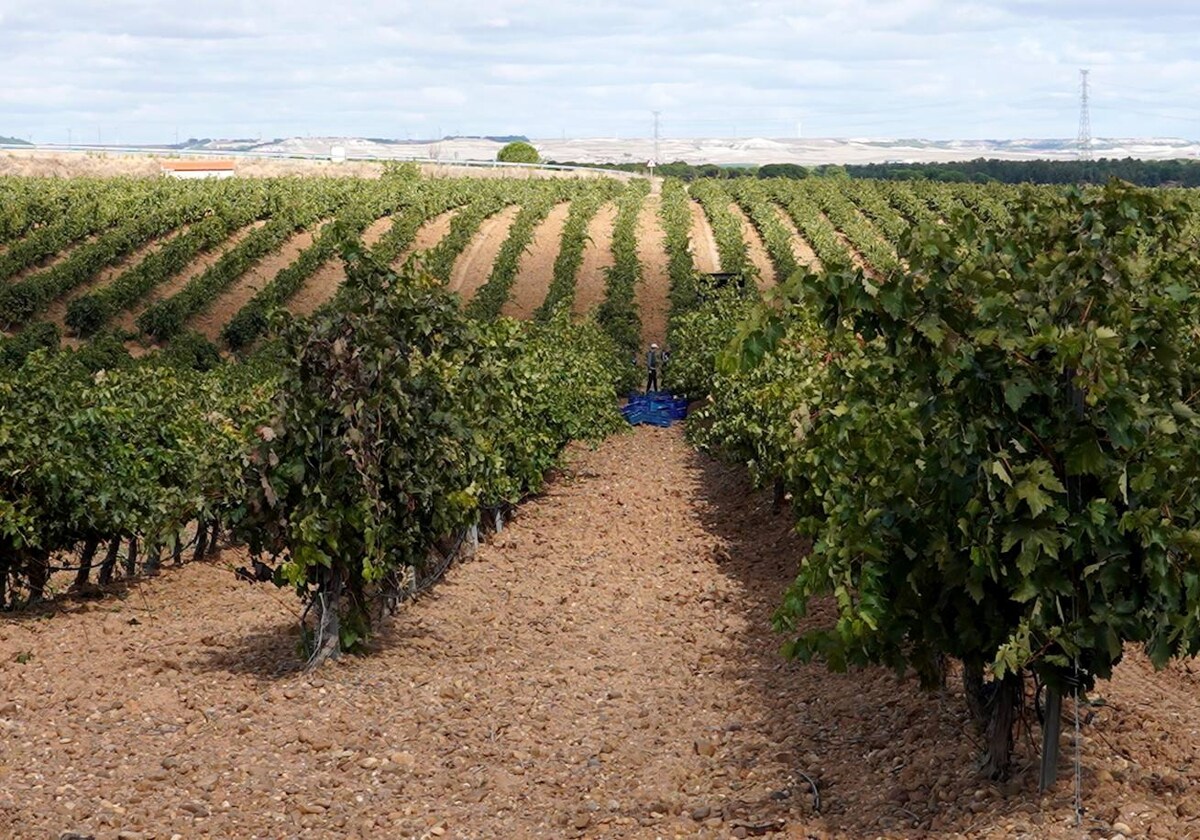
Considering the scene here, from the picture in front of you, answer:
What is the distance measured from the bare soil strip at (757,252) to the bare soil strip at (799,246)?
3.20 feet

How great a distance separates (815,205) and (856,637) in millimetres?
56847

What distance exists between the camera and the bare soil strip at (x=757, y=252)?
4759cm

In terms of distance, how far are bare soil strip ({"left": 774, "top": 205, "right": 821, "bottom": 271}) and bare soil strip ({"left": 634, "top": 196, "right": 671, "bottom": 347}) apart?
170 inches

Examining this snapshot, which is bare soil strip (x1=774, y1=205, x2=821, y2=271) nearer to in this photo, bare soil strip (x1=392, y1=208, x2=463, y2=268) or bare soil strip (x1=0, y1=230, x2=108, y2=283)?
bare soil strip (x1=392, y1=208, x2=463, y2=268)

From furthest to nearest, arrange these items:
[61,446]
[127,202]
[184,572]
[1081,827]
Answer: [127,202] < [184,572] < [61,446] < [1081,827]

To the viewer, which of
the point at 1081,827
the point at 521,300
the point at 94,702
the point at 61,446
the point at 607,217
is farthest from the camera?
the point at 607,217

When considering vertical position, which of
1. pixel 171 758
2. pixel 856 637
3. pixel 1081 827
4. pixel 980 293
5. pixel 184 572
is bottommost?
pixel 184 572

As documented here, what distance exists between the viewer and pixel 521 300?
4566 centimetres

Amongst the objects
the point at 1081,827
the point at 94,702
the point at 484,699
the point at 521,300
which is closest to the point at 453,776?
the point at 484,699

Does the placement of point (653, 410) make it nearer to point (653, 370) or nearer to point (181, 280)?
point (653, 370)

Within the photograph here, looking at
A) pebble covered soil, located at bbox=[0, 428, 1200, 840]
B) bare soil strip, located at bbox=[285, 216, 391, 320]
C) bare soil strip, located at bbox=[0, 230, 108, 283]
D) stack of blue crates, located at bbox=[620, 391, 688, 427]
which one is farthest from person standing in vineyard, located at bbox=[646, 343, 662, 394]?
pebble covered soil, located at bbox=[0, 428, 1200, 840]

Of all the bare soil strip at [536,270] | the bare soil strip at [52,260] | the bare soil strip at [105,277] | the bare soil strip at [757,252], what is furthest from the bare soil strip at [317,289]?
the bare soil strip at [757,252]

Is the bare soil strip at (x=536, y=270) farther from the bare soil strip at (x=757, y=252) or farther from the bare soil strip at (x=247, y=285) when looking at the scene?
the bare soil strip at (x=757, y=252)

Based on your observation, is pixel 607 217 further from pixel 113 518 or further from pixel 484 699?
pixel 484 699
